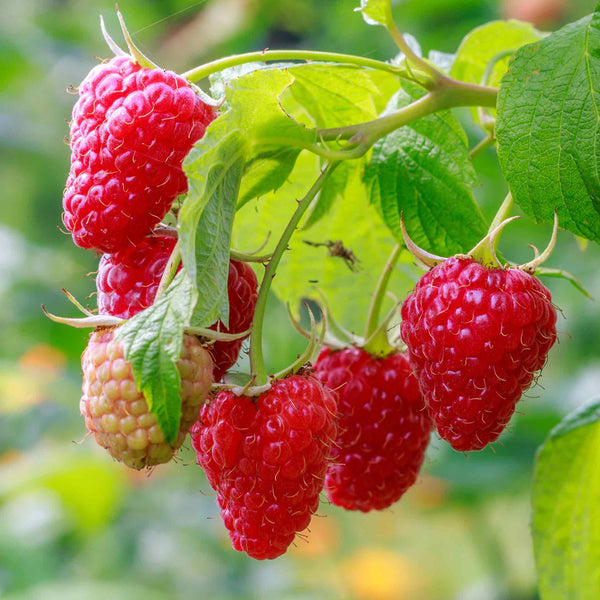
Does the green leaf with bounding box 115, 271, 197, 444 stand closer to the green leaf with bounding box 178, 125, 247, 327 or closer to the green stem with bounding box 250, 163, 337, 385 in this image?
the green leaf with bounding box 178, 125, 247, 327

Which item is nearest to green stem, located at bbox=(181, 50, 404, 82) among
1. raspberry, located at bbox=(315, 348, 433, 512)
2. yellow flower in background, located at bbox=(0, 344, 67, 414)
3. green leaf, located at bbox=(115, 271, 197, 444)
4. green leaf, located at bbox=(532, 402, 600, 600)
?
green leaf, located at bbox=(115, 271, 197, 444)

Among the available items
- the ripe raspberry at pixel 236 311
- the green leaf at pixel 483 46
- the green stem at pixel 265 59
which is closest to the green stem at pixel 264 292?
the ripe raspberry at pixel 236 311

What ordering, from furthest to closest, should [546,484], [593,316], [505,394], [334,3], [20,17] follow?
[20,17] < [334,3] < [593,316] < [546,484] < [505,394]

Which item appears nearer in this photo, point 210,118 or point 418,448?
point 210,118

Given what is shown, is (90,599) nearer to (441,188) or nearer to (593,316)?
(593,316)

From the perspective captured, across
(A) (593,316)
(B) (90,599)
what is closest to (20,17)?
(B) (90,599)

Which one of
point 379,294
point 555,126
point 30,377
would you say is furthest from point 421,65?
point 30,377

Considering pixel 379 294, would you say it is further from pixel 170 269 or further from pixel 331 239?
pixel 170 269
